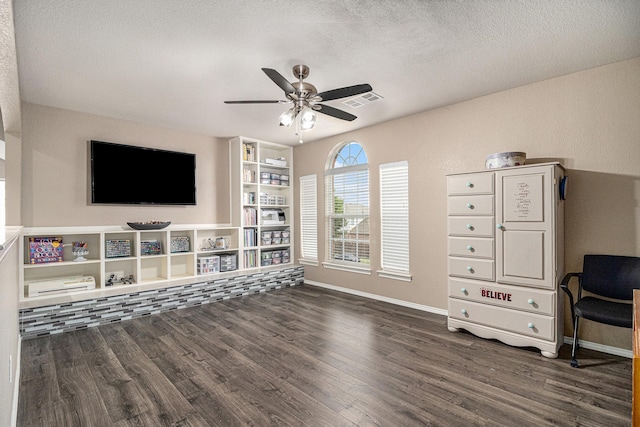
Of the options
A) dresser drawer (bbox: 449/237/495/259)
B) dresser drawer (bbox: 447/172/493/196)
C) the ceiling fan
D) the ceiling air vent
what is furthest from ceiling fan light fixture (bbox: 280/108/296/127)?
dresser drawer (bbox: 449/237/495/259)

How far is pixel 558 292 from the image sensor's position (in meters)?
2.80

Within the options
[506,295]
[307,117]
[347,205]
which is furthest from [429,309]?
[307,117]

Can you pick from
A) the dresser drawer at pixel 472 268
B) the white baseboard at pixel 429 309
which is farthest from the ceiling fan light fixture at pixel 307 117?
the white baseboard at pixel 429 309

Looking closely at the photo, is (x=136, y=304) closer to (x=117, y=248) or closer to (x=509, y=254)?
(x=117, y=248)

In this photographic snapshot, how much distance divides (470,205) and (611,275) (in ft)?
4.11

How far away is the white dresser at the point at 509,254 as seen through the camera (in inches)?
108

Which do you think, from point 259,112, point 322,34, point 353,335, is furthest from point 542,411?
point 259,112

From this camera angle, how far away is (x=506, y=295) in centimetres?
297

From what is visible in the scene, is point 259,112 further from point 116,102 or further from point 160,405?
point 160,405

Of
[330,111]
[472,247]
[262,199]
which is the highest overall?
[330,111]

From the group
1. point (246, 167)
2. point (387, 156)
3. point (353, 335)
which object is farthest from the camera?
point (246, 167)

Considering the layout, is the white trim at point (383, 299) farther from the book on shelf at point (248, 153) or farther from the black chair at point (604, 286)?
the book on shelf at point (248, 153)

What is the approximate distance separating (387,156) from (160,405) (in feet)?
12.3

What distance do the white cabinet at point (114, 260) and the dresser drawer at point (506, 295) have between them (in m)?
3.49
